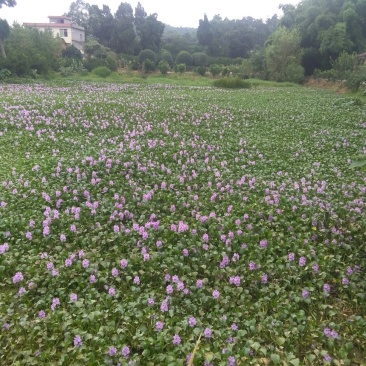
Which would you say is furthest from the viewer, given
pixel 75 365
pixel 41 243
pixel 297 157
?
pixel 297 157

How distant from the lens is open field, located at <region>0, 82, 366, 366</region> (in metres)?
2.85

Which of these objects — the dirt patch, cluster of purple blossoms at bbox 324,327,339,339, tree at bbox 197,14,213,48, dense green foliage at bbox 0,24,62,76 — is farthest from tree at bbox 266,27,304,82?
cluster of purple blossoms at bbox 324,327,339,339

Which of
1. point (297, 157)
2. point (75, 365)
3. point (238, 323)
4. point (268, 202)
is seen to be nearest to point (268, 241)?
point (268, 202)

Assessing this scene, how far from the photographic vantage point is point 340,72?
2872 cm

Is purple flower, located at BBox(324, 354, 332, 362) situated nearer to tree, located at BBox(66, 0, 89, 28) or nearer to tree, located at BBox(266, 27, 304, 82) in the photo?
tree, located at BBox(266, 27, 304, 82)

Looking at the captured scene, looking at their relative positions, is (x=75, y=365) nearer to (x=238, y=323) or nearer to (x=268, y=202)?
(x=238, y=323)

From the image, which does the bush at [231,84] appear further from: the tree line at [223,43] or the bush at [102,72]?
the bush at [102,72]

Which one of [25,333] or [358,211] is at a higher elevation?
[358,211]

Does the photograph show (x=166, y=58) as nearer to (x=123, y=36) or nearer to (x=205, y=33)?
→ (x=123, y=36)

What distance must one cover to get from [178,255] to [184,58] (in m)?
47.6

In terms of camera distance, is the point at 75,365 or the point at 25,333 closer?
the point at 75,365

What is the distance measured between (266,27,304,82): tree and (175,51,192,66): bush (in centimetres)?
1359

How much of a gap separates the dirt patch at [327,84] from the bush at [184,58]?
707 inches

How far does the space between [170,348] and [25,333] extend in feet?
4.06
